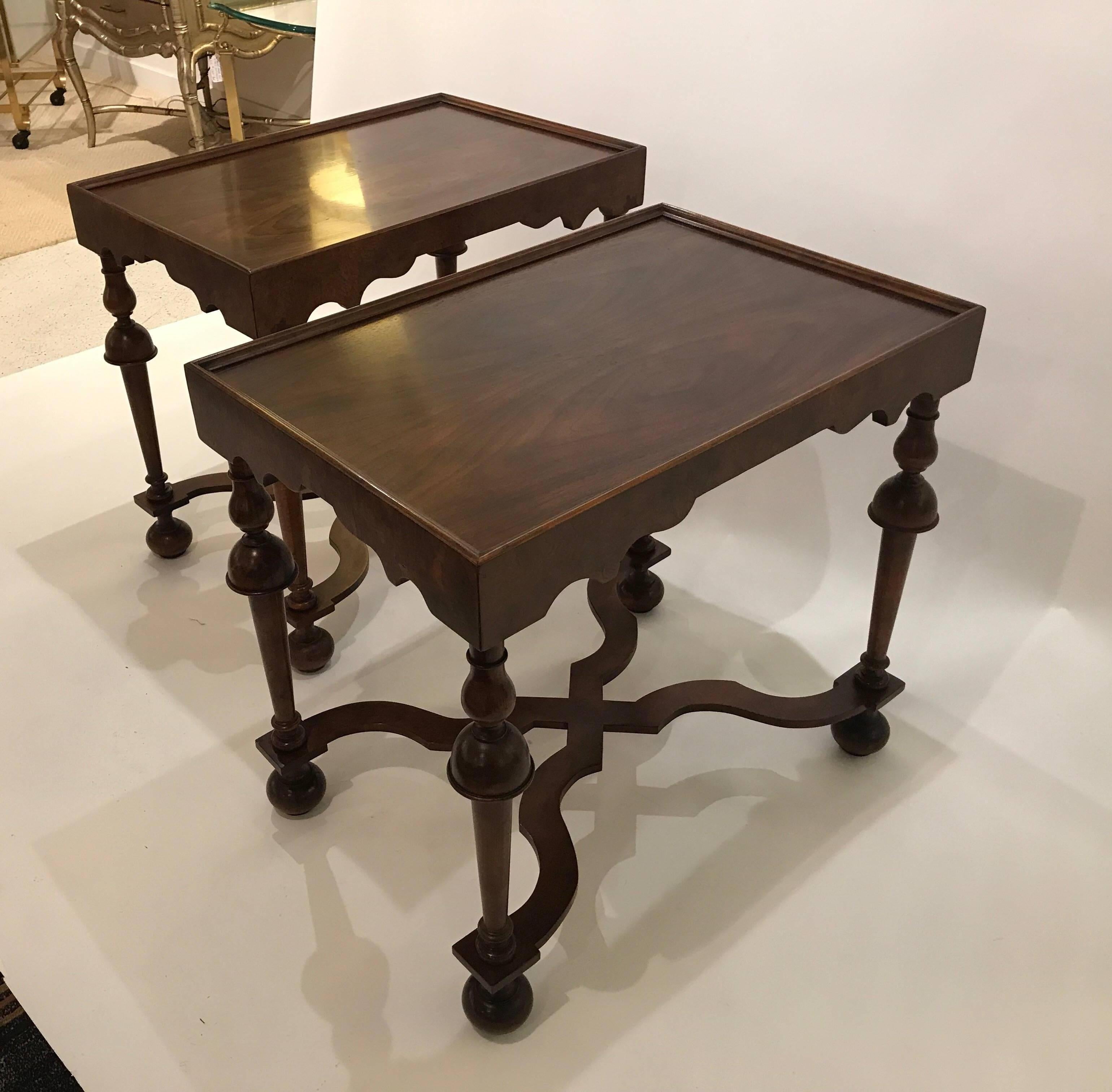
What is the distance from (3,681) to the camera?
167 cm

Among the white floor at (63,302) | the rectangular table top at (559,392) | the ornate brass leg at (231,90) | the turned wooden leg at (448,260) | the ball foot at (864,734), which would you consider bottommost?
the white floor at (63,302)

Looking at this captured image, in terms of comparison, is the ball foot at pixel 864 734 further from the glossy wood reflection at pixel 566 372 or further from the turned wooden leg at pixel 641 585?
the glossy wood reflection at pixel 566 372

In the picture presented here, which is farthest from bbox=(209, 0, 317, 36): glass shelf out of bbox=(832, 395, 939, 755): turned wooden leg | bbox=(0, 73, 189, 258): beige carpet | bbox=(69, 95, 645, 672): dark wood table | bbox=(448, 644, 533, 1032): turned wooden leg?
bbox=(448, 644, 533, 1032): turned wooden leg

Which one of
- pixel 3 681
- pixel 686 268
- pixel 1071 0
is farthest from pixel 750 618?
pixel 3 681

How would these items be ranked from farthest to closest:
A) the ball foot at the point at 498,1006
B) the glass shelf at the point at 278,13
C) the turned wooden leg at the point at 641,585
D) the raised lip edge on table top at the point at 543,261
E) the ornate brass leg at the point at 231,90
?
the ornate brass leg at the point at 231,90 → the glass shelf at the point at 278,13 → the turned wooden leg at the point at 641,585 → the ball foot at the point at 498,1006 → the raised lip edge on table top at the point at 543,261

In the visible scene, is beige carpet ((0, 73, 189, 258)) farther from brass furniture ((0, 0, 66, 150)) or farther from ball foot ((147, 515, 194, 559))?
ball foot ((147, 515, 194, 559))

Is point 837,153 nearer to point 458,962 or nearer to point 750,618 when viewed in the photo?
point 750,618

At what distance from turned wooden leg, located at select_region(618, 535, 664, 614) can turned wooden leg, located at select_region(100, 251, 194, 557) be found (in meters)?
0.73

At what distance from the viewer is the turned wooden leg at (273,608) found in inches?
49.0

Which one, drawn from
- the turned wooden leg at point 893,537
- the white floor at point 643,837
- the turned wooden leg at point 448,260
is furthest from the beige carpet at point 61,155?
the turned wooden leg at point 893,537

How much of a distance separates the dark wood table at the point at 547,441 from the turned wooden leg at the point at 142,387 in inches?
23.0

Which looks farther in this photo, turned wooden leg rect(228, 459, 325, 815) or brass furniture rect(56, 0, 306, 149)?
brass furniture rect(56, 0, 306, 149)

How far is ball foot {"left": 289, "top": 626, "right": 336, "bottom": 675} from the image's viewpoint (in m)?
1.70

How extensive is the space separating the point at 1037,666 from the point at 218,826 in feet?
3.76
